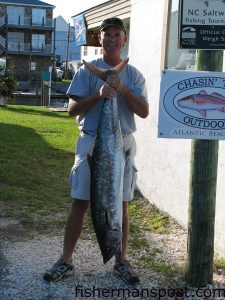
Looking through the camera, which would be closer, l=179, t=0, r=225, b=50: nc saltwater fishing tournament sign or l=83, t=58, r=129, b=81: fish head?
l=83, t=58, r=129, b=81: fish head

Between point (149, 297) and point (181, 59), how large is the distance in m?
2.38

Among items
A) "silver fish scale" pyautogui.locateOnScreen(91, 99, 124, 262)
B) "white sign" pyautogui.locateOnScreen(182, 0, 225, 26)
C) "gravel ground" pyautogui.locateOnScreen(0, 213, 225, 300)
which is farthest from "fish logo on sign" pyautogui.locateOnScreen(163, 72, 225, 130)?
"gravel ground" pyautogui.locateOnScreen(0, 213, 225, 300)

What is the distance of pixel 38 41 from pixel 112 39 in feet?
199

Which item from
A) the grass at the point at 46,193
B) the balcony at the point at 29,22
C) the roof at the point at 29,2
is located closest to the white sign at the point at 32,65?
the balcony at the point at 29,22

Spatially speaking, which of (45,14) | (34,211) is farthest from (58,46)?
(34,211)

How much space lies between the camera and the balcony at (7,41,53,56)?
2403 inches

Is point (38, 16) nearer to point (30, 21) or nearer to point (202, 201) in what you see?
point (30, 21)

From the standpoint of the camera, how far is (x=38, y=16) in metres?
62.9

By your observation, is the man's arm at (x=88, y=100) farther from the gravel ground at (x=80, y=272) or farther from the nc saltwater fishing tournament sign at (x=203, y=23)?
the gravel ground at (x=80, y=272)

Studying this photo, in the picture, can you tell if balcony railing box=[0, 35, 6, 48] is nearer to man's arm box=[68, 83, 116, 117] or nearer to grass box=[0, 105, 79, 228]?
grass box=[0, 105, 79, 228]

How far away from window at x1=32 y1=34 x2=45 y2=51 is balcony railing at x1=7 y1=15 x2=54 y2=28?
1292 mm

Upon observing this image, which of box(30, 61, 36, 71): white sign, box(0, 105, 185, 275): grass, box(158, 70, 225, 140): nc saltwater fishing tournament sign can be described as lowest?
box(0, 105, 185, 275): grass

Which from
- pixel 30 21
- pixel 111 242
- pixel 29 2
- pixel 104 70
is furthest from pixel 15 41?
pixel 111 242

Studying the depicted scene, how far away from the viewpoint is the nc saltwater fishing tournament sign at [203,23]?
3.66 metres
